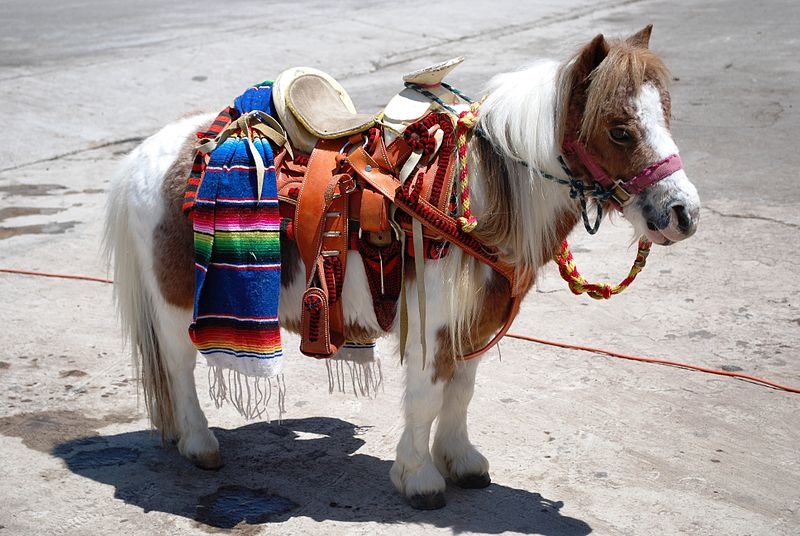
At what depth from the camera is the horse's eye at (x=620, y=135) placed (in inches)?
109

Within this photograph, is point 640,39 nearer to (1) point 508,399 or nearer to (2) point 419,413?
(2) point 419,413

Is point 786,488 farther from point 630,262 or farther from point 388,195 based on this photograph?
point 630,262

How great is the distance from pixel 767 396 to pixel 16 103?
279 inches

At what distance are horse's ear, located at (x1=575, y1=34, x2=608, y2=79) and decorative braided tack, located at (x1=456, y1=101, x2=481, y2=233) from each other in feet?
1.40

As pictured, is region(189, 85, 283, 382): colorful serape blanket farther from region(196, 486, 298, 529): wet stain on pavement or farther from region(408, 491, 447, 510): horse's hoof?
region(408, 491, 447, 510): horse's hoof

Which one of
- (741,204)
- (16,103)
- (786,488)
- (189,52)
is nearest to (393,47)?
(189,52)

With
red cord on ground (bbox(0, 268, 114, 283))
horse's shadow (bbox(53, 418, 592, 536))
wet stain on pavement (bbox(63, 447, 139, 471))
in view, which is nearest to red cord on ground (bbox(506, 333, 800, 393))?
horse's shadow (bbox(53, 418, 592, 536))

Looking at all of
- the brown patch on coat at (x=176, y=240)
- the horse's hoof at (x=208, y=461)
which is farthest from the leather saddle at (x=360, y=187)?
the horse's hoof at (x=208, y=461)

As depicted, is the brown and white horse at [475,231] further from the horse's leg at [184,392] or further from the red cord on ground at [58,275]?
the red cord on ground at [58,275]

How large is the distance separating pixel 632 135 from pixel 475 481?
143 centimetres

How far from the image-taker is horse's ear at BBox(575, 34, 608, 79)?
2.77m

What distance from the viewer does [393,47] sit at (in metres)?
10.8

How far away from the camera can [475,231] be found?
3055 mm

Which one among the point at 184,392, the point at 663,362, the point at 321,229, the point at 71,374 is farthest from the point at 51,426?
the point at 663,362
